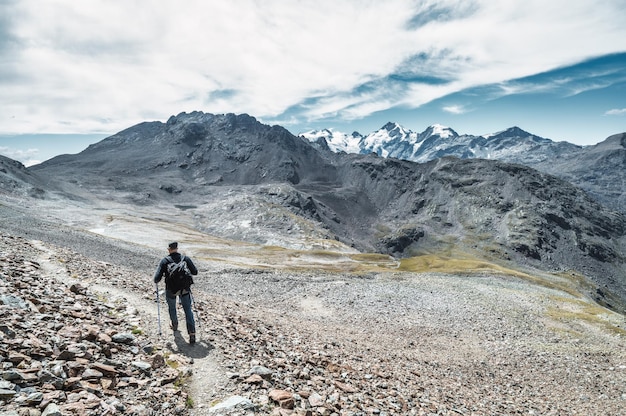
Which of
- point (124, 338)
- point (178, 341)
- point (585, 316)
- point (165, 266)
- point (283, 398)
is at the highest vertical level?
point (165, 266)

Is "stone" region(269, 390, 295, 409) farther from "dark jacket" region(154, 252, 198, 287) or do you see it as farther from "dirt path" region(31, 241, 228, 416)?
"dark jacket" region(154, 252, 198, 287)

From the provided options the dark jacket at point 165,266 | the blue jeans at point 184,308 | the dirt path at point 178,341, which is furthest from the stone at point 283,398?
the dark jacket at point 165,266

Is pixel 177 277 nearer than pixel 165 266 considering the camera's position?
Yes

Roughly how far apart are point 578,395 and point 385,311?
60.2 ft

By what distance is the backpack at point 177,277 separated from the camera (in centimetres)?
1531

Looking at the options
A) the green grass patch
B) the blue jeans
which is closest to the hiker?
the blue jeans

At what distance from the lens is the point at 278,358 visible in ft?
45.5

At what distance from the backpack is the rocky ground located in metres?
1.84

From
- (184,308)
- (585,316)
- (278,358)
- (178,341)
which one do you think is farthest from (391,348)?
(585,316)

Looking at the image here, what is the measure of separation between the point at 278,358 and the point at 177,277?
5644 millimetres

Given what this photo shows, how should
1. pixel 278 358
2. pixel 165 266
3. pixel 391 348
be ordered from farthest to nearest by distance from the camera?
pixel 391 348 < pixel 165 266 < pixel 278 358

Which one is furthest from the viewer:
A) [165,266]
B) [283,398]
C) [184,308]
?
[165,266]

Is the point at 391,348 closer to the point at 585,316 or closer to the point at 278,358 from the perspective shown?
the point at 278,358

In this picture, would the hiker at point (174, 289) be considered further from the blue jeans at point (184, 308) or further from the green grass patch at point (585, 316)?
the green grass patch at point (585, 316)
